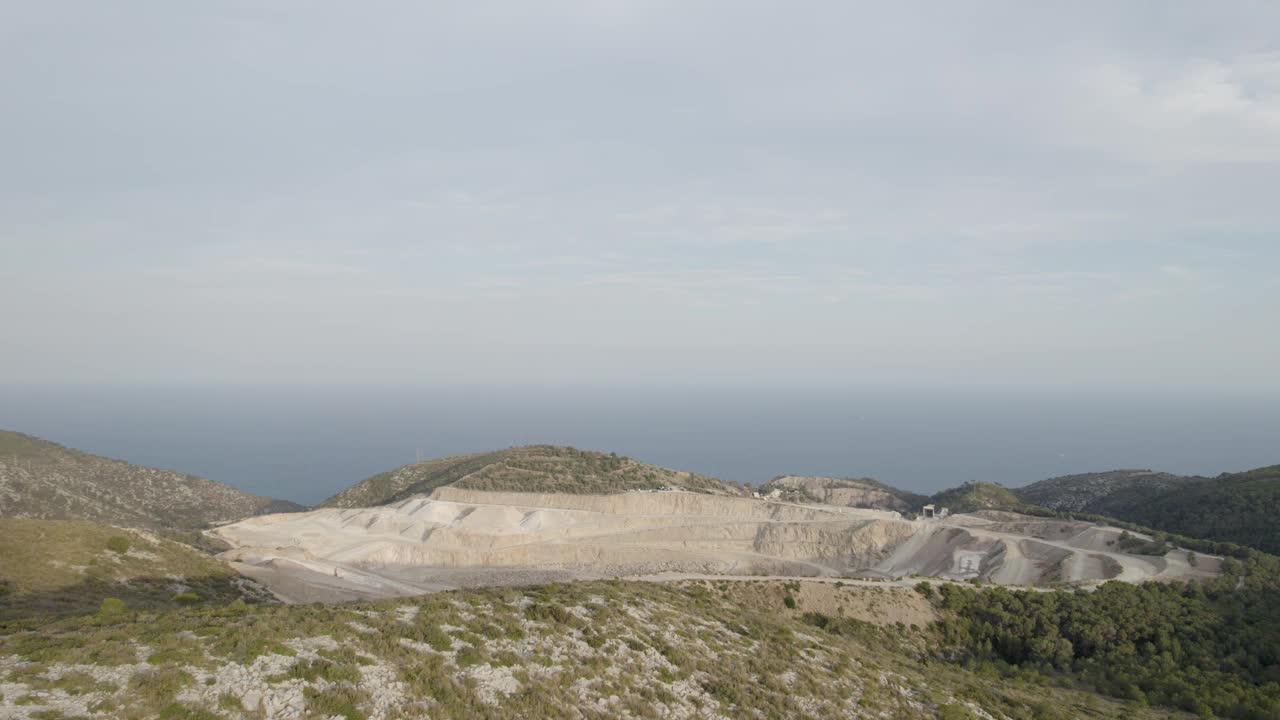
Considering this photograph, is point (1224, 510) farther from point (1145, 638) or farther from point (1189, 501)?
point (1145, 638)

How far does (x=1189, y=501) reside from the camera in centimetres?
6259

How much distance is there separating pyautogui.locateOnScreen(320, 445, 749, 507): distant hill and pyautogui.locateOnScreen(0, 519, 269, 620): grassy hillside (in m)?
41.5

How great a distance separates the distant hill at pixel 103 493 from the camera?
5972 centimetres

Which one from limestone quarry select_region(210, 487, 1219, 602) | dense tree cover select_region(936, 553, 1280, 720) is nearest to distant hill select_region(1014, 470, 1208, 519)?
limestone quarry select_region(210, 487, 1219, 602)

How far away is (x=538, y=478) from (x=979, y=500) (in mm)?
52139

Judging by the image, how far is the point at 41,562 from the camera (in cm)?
2498

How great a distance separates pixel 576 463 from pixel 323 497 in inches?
3848

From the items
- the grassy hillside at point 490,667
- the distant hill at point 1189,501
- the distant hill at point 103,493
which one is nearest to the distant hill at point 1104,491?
the distant hill at point 1189,501

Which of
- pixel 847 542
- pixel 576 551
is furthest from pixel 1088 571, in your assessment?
pixel 576 551

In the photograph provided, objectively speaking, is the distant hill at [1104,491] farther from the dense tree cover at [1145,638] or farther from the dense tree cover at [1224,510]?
the dense tree cover at [1145,638]

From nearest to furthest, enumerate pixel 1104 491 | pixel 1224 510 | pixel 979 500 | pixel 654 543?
pixel 1224 510
pixel 654 543
pixel 979 500
pixel 1104 491

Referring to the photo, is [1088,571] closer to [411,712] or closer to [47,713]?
[411,712]

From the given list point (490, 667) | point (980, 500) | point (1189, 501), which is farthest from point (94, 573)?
point (980, 500)

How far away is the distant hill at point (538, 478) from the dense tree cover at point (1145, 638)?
135ft
